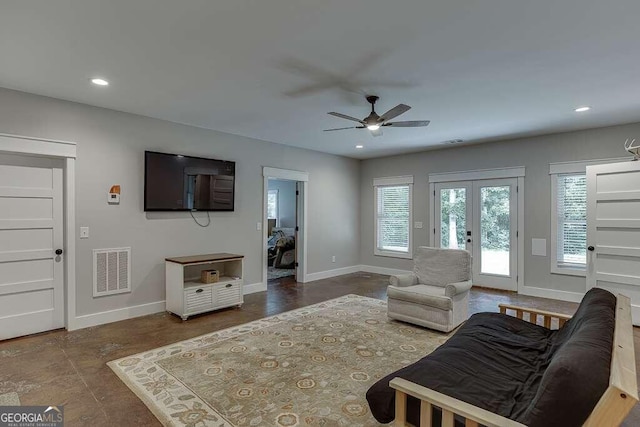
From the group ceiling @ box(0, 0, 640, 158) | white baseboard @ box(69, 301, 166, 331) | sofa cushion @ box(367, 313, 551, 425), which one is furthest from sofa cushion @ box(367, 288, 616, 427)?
white baseboard @ box(69, 301, 166, 331)

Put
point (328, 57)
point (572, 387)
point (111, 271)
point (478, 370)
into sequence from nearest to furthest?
point (572, 387)
point (478, 370)
point (328, 57)
point (111, 271)

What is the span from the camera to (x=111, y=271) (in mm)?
4254

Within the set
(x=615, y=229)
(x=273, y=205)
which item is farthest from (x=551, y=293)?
(x=273, y=205)

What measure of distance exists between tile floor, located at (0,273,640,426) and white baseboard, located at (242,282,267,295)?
0.14m

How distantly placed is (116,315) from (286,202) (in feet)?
21.3

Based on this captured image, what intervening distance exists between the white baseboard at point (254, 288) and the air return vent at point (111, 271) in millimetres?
1792

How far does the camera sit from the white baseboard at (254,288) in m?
5.67

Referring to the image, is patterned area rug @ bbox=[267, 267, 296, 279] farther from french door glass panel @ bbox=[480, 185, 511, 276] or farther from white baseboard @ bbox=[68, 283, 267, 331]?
french door glass panel @ bbox=[480, 185, 511, 276]

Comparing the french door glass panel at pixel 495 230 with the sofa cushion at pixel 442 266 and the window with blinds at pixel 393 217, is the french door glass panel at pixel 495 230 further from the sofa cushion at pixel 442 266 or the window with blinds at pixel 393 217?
the sofa cushion at pixel 442 266

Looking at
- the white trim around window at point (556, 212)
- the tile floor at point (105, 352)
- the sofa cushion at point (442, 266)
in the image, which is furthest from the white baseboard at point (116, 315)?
the white trim around window at point (556, 212)

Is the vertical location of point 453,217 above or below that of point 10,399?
above

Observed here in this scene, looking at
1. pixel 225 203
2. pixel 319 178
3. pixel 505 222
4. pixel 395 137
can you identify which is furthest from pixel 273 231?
pixel 505 222

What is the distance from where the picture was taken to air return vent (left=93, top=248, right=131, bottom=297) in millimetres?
4148

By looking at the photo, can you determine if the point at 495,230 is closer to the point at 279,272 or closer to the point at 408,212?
the point at 408,212
